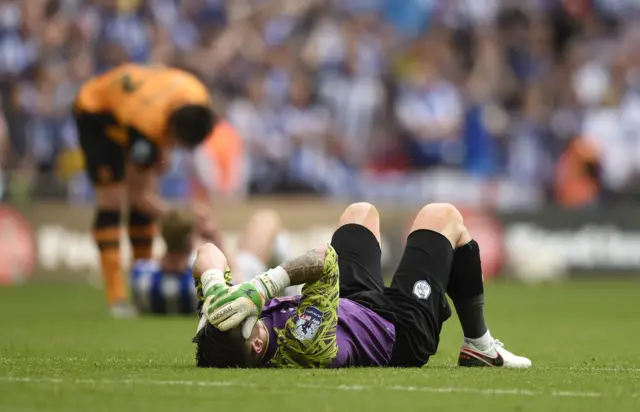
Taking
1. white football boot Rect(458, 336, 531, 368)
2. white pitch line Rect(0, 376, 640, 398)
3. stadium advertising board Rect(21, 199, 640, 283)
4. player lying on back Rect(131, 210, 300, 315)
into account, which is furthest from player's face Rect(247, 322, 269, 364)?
stadium advertising board Rect(21, 199, 640, 283)

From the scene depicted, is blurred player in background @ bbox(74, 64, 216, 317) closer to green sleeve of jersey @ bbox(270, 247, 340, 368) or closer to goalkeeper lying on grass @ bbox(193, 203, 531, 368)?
goalkeeper lying on grass @ bbox(193, 203, 531, 368)

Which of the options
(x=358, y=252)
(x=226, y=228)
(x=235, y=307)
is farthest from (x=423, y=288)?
(x=226, y=228)

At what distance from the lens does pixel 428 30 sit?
23.3m

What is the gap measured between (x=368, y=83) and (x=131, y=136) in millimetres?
9557

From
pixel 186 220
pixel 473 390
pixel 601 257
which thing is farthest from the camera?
pixel 601 257

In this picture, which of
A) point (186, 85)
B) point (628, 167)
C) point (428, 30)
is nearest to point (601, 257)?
point (628, 167)

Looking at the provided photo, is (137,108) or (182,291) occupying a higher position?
(137,108)

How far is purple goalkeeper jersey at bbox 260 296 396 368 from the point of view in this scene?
674cm

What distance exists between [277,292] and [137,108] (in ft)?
22.9

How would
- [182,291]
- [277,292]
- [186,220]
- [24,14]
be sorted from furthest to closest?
[24,14] < [182,291] < [186,220] < [277,292]

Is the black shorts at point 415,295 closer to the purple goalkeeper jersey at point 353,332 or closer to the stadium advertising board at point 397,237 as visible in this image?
the purple goalkeeper jersey at point 353,332

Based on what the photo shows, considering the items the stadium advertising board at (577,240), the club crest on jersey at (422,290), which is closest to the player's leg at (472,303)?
the club crest on jersey at (422,290)

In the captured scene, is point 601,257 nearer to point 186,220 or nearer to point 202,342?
point 186,220

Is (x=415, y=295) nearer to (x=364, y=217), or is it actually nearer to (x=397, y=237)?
(x=364, y=217)
